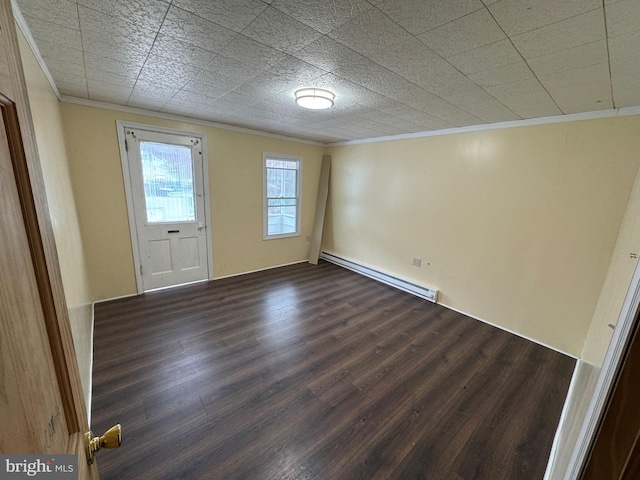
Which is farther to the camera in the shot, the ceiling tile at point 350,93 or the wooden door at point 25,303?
the ceiling tile at point 350,93

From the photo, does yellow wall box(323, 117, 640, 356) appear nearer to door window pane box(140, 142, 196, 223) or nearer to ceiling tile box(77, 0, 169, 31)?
door window pane box(140, 142, 196, 223)

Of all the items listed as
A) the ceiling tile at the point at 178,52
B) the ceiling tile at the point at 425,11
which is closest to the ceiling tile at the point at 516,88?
the ceiling tile at the point at 425,11

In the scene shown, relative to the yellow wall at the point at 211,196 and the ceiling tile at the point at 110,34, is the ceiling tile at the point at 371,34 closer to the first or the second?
the ceiling tile at the point at 110,34

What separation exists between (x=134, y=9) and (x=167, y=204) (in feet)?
8.47

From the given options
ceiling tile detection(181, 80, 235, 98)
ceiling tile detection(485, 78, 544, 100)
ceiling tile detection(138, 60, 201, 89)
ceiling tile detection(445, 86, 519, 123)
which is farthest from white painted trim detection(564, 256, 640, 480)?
ceiling tile detection(181, 80, 235, 98)

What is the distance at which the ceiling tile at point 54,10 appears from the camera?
116 cm

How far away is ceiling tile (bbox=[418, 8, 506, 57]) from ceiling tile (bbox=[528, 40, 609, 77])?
41 centimetres

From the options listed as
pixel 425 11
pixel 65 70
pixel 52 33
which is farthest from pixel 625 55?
pixel 65 70

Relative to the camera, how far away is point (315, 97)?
2123 millimetres

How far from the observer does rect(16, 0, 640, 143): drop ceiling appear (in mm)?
1133

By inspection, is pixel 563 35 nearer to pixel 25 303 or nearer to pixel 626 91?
pixel 626 91

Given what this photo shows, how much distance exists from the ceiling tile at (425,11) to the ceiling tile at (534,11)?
4.0 inches

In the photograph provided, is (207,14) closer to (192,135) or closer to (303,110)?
(303,110)

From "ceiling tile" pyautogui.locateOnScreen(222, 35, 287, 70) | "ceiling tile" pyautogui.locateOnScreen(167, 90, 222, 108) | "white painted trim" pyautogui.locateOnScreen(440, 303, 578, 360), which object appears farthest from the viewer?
"white painted trim" pyautogui.locateOnScreen(440, 303, 578, 360)
